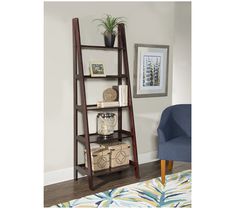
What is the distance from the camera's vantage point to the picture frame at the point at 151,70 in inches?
147

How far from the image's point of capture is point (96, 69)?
3.22m

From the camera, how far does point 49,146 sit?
10.2ft

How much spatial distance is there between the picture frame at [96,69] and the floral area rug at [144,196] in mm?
1185

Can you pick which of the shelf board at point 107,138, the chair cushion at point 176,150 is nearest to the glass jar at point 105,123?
the shelf board at point 107,138

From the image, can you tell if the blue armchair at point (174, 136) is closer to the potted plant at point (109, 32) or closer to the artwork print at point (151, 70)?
the artwork print at point (151, 70)

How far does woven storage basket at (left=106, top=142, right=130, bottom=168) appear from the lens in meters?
3.24

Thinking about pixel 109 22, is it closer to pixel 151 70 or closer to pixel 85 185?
pixel 151 70

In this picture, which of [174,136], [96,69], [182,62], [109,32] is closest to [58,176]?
[96,69]

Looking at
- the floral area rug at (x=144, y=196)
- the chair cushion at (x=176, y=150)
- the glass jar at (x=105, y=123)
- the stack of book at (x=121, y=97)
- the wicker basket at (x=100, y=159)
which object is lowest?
the floral area rug at (x=144, y=196)

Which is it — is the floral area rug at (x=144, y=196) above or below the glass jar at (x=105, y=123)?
below
